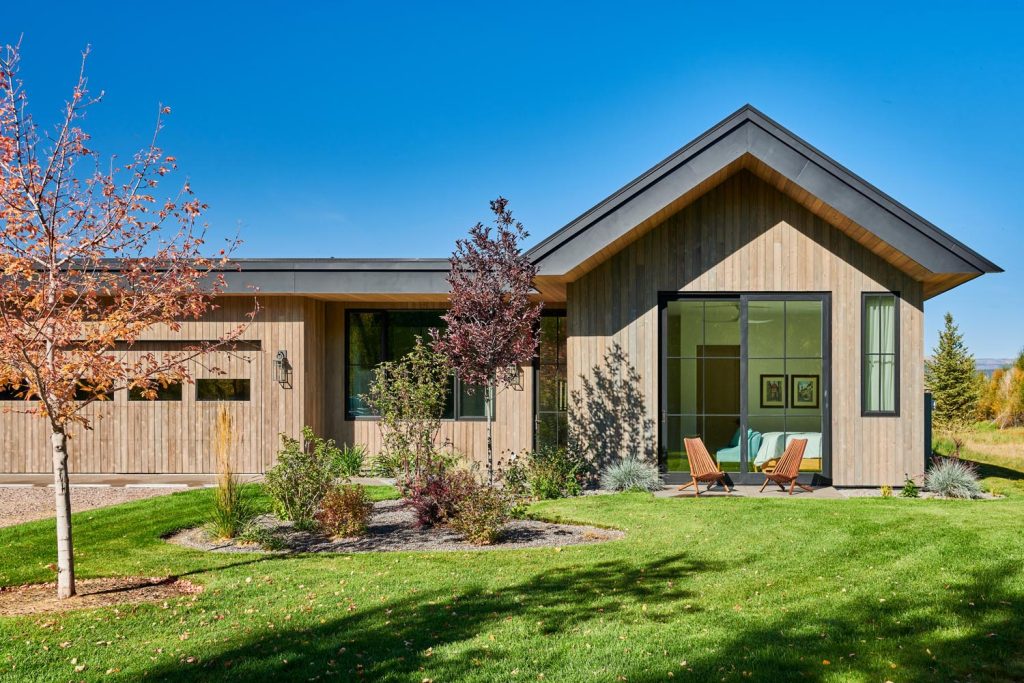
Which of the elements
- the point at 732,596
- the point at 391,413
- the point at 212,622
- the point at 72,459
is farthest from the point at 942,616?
the point at 72,459

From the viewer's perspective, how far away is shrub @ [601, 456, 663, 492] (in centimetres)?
1069

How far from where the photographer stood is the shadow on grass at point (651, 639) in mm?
4195

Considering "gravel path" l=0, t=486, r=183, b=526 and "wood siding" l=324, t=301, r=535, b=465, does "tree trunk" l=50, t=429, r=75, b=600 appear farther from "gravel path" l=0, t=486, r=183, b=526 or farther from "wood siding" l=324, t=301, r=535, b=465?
"wood siding" l=324, t=301, r=535, b=465

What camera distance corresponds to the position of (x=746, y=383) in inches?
444

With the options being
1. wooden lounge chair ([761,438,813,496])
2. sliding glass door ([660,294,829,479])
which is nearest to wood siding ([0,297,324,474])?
sliding glass door ([660,294,829,479])

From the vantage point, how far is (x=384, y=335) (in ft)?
44.3

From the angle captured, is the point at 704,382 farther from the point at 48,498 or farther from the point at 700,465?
the point at 48,498

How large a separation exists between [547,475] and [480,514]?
294 centimetres

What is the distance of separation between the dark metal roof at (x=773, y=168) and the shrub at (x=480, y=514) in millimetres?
3764

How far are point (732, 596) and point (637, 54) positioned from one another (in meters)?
13.6

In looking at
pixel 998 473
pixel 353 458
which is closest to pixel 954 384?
pixel 998 473

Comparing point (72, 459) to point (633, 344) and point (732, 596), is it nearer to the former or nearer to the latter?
point (633, 344)

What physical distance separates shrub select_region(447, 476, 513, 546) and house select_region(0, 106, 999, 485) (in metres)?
3.75

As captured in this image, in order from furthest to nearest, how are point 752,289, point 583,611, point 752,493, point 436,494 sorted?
1. point 752,289
2. point 752,493
3. point 436,494
4. point 583,611
